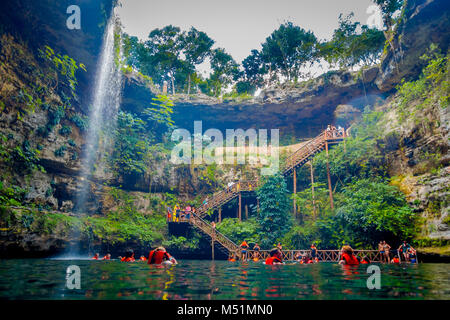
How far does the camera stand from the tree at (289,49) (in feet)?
106

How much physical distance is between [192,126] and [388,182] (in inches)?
869

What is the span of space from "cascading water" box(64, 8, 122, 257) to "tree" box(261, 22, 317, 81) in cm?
1971

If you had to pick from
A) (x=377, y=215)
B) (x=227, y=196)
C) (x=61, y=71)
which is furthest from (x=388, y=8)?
(x=61, y=71)

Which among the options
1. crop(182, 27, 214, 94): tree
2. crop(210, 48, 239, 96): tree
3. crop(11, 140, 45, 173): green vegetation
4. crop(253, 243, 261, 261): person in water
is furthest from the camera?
crop(210, 48, 239, 96): tree

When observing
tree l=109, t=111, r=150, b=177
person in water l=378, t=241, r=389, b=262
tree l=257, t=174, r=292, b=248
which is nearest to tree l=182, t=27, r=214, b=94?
tree l=109, t=111, r=150, b=177

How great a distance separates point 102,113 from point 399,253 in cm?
2393

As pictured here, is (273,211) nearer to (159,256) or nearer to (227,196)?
(227,196)

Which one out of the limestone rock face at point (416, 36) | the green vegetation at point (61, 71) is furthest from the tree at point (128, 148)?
the limestone rock face at point (416, 36)

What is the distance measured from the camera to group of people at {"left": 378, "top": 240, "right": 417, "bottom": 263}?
13.5 m

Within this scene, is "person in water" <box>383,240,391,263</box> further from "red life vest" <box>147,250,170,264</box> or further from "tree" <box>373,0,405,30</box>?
"tree" <box>373,0,405,30</box>

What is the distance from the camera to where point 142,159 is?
23766mm

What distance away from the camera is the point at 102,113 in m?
22.8

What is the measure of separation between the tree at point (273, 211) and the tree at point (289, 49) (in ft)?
63.7

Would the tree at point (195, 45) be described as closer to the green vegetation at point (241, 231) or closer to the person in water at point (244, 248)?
the green vegetation at point (241, 231)
